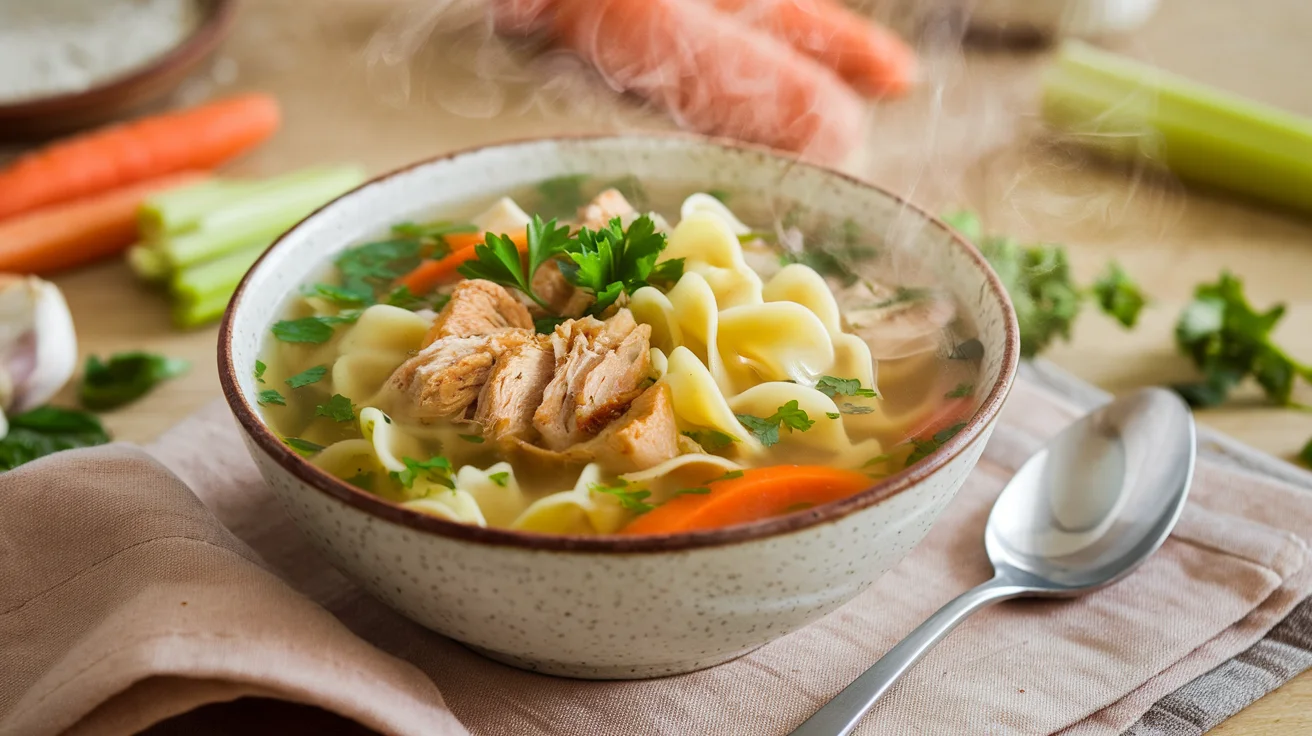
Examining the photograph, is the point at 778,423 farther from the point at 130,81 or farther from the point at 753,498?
the point at 130,81

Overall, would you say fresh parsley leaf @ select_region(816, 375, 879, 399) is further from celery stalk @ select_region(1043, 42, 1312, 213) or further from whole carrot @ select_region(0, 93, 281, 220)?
whole carrot @ select_region(0, 93, 281, 220)

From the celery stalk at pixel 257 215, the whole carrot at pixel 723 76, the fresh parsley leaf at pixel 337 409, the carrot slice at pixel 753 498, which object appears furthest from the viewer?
the whole carrot at pixel 723 76

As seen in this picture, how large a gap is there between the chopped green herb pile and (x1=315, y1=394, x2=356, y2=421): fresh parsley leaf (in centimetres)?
237

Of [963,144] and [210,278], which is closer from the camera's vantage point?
[210,278]

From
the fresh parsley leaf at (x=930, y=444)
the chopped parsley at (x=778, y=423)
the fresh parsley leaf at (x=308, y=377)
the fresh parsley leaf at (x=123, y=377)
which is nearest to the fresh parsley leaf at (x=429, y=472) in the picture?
the fresh parsley leaf at (x=308, y=377)

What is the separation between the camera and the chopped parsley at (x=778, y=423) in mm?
2291

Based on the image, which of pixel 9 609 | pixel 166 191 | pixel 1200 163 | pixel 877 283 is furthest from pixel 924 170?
pixel 9 609

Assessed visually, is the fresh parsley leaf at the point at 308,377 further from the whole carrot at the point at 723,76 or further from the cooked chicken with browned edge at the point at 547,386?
the whole carrot at the point at 723,76

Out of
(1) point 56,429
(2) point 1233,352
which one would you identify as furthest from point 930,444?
(1) point 56,429

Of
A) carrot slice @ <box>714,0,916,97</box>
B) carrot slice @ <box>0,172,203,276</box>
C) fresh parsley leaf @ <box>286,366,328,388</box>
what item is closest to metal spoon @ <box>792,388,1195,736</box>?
fresh parsley leaf @ <box>286,366,328,388</box>

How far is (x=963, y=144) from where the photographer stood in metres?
4.75

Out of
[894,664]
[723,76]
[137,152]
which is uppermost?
[723,76]

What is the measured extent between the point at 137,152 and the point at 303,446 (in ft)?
9.22

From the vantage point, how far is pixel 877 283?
2.79 meters
